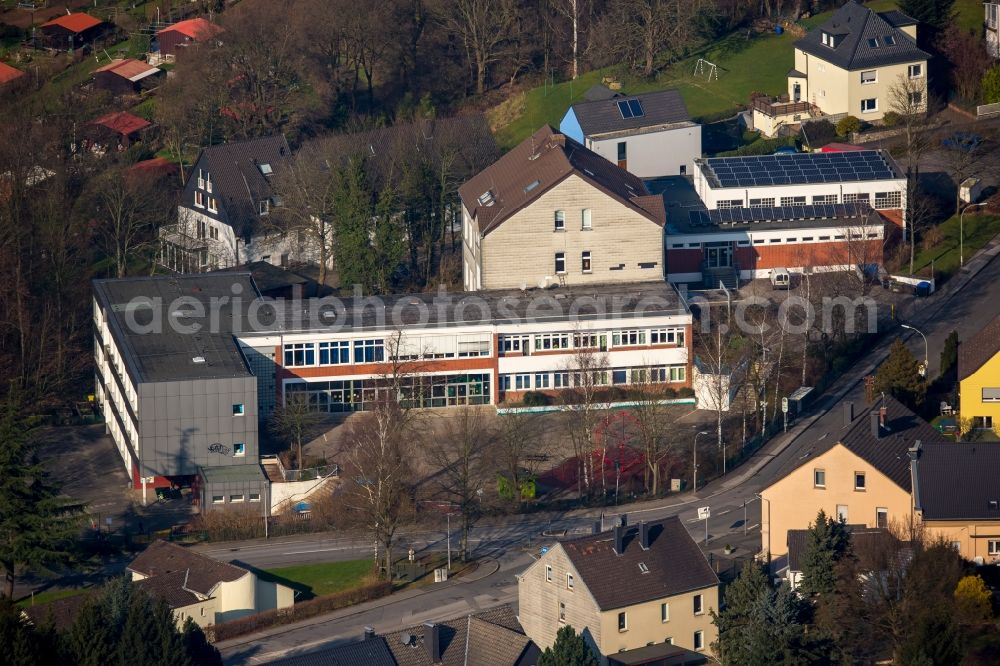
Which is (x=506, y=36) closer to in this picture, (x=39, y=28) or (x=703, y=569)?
(x=39, y=28)

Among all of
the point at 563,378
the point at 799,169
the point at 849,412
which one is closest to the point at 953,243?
the point at 799,169

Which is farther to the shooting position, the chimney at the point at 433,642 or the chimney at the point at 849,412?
the chimney at the point at 849,412

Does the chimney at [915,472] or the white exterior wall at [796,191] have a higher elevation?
the white exterior wall at [796,191]

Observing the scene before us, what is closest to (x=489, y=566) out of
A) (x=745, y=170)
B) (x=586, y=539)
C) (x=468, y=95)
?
(x=586, y=539)

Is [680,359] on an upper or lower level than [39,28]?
lower

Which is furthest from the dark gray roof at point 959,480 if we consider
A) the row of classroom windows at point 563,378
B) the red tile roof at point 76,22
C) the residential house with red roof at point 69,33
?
the red tile roof at point 76,22

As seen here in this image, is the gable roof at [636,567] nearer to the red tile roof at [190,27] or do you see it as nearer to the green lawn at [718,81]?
the green lawn at [718,81]
